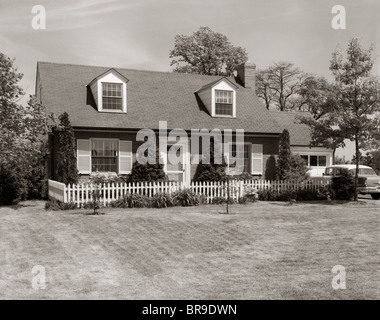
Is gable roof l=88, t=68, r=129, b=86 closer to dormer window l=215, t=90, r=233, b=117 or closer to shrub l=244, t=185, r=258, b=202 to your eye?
dormer window l=215, t=90, r=233, b=117

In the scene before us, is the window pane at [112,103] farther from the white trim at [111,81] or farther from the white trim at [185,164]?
the white trim at [185,164]

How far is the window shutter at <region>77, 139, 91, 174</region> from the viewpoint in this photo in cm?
2169

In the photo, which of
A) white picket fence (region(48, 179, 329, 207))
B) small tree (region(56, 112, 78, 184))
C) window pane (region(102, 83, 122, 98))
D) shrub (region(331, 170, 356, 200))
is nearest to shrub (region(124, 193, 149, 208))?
white picket fence (region(48, 179, 329, 207))

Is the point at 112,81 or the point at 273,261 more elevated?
the point at 112,81

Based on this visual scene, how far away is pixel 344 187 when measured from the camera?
21.8 m

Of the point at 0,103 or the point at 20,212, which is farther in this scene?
the point at 0,103

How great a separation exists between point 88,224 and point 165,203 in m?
4.96

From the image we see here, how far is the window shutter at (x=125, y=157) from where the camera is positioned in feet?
73.5

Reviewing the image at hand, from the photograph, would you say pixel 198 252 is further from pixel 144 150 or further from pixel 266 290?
pixel 144 150

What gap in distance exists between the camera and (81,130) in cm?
2170

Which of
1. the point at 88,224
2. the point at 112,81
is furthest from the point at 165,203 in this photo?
the point at 112,81
